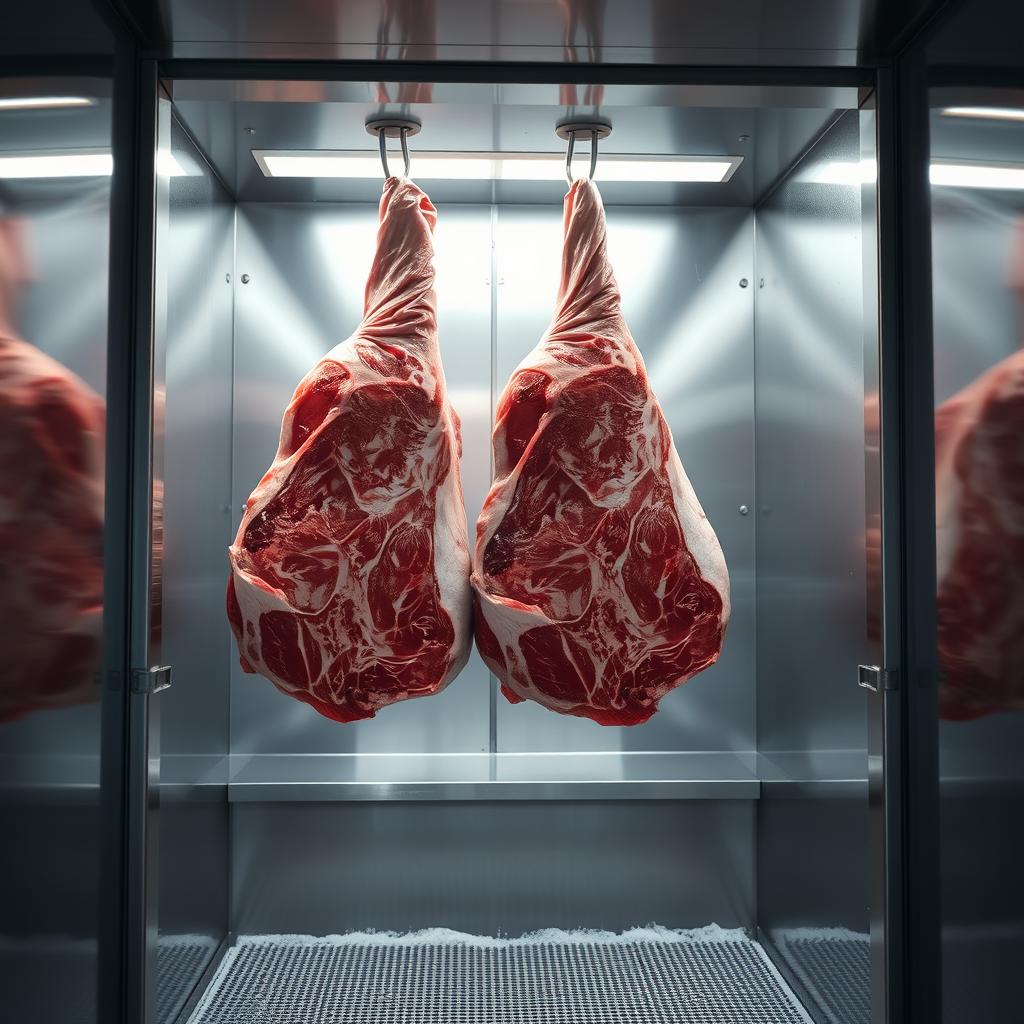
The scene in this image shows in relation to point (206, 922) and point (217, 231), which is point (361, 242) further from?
point (206, 922)

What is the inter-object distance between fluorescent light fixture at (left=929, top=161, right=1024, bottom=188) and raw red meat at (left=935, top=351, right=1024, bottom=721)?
0.26 meters

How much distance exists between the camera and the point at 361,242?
2756 millimetres

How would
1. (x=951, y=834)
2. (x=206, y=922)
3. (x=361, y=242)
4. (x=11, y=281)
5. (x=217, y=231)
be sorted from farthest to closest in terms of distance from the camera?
(x=361, y=242) → (x=217, y=231) → (x=206, y=922) → (x=951, y=834) → (x=11, y=281)

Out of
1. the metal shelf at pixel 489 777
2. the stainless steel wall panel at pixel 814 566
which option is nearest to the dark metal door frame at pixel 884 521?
the stainless steel wall panel at pixel 814 566

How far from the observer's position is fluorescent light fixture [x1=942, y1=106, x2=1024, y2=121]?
1400 millimetres

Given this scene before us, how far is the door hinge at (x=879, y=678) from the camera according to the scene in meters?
1.78

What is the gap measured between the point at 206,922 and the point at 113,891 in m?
0.73

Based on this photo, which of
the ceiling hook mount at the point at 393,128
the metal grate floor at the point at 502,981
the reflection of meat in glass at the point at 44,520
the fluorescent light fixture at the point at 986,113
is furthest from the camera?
the metal grate floor at the point at 502,981

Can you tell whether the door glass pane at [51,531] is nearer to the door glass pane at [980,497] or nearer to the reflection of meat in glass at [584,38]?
the reflection of meat in glass at [584,38]

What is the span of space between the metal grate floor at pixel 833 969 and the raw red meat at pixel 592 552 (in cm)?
67

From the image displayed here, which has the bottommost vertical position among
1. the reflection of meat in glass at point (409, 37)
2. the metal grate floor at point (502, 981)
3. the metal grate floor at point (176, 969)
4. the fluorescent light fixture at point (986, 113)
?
the metal grate floor at point (502, 981)

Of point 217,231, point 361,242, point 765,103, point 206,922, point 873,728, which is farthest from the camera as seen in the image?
point 361,242

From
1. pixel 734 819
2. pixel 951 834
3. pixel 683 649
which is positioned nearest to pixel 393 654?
pixel 683 649

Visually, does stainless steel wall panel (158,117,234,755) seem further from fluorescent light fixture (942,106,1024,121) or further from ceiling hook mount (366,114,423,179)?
fluorescent light fixture (942,106,1024,121)
